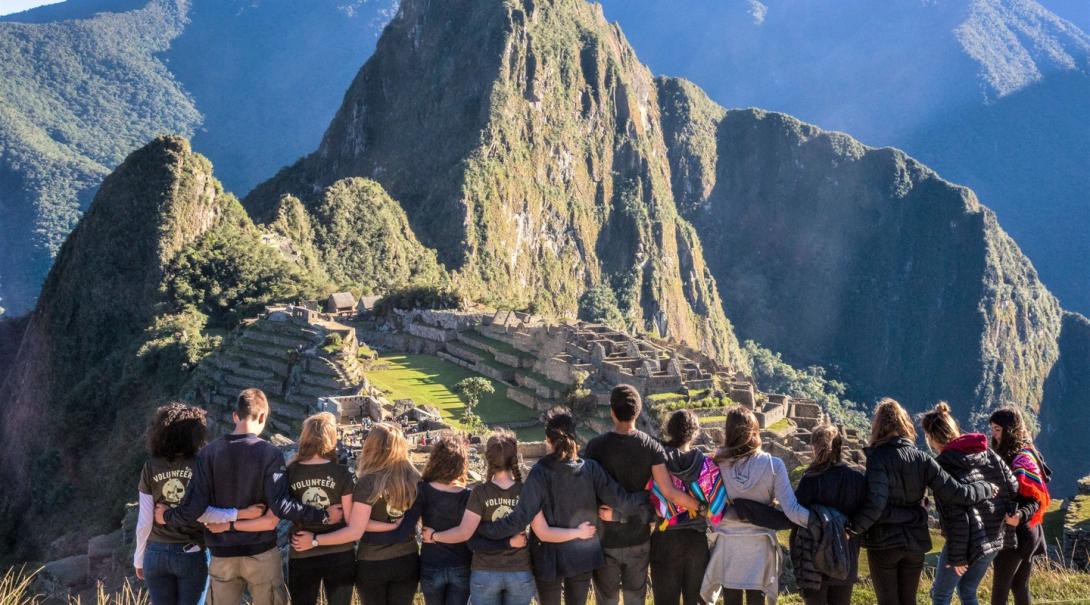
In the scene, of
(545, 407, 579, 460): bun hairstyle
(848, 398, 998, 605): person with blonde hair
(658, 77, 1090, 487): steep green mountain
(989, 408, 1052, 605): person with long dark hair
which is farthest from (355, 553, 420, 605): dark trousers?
(658, 77, 1090, 487): steep green mountain

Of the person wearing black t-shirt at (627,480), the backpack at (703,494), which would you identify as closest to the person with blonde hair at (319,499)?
the person wearing black t-shirt at (627,480)

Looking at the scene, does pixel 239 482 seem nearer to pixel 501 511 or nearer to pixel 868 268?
pixel 501 511

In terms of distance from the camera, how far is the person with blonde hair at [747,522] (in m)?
8.06

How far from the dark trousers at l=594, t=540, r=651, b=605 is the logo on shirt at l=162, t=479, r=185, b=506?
138 inches

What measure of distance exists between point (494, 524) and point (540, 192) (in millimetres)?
115004

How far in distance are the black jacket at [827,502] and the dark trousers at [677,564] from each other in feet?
2.75

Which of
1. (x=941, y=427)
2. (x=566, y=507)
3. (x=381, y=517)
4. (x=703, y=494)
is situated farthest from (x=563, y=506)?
(x=941, y=427)

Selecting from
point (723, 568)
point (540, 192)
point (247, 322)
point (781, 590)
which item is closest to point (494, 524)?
point (723, 568)

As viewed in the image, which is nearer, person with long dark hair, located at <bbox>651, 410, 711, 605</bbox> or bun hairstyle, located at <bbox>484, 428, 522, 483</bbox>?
bun hairstyle, located at <bbox>484, 428, 522, 483</bbox>

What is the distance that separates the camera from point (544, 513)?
793 centimetres

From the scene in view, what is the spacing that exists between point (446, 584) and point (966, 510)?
177 inches

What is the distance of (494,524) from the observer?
7.73 m

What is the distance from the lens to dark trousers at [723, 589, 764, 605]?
836 cm

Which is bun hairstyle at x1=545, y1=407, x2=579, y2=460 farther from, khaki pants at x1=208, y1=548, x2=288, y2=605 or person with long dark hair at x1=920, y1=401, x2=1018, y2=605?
person with long dark hair at x1=920, y1=401, x2=1018, y2=605
